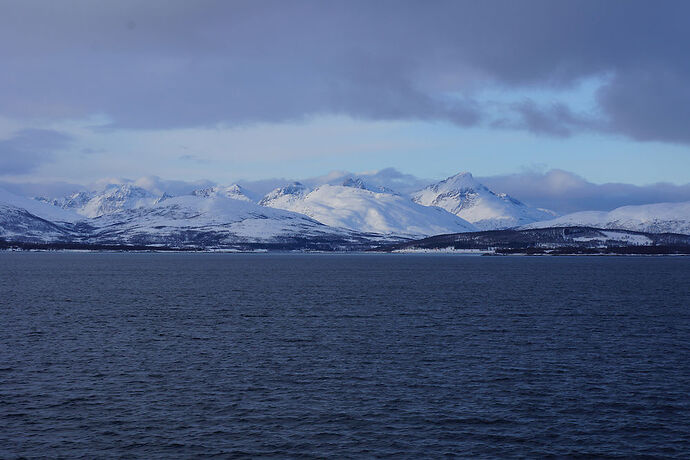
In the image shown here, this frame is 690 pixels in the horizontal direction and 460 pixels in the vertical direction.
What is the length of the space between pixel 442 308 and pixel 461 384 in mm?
48008

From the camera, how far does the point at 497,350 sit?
5959 cm

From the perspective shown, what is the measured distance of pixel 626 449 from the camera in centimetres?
3397

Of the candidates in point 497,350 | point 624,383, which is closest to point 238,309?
point 497,350

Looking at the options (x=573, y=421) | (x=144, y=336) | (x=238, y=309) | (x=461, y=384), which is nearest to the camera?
(x=573, y=421)

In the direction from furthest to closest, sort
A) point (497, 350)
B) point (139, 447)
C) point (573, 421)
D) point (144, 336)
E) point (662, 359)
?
point (144, 336) < point (497, 350) < point (662, 359) < point (573, 421) < point (139, 447)

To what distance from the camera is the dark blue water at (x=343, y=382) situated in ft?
115

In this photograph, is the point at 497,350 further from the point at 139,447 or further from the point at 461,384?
the point at 139,447

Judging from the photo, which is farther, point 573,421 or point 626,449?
point 573,421

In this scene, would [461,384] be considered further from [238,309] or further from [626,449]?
[238,309]

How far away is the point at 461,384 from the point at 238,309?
5219 cm

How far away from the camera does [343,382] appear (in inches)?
1858

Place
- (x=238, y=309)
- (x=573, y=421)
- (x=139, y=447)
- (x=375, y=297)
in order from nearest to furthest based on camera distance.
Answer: (x=139, y=447)
(x=573, y=421)
(x=238, y=309)
(x=375, y=297)

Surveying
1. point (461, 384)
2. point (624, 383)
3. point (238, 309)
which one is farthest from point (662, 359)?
point (238, 309)

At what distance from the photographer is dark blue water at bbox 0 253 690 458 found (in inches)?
1374
